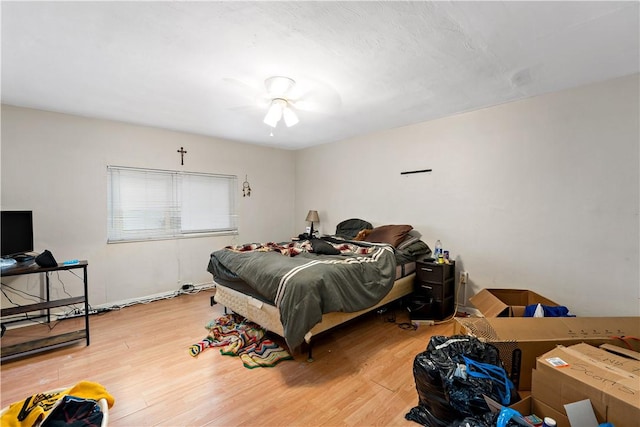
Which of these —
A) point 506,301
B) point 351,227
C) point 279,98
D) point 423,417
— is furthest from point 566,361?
point 351,227

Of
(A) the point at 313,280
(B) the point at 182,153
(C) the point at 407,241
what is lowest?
(A) the point at 313,280

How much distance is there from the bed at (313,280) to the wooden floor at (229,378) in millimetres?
282

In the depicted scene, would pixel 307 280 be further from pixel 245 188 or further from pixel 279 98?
pixel 245 188

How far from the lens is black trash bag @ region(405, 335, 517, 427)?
57.9 inches

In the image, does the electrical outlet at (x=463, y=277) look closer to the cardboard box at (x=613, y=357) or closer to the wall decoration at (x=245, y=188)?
the cardboard box at (x=613, y=357)

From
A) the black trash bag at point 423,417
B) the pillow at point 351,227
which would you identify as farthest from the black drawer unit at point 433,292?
the black trash bag at point 423,417

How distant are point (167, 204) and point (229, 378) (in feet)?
9.42

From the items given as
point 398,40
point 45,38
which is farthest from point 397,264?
point 45,38

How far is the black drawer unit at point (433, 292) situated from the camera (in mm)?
3012

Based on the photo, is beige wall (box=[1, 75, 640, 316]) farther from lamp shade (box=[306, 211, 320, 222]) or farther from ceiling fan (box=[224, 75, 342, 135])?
ceiling fan (box=[224, 75, 342, 135])

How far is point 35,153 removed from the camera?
306cm

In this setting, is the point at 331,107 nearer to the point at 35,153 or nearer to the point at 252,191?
the point at 252,191

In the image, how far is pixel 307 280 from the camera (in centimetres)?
218

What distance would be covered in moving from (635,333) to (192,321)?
3928 millimetres
